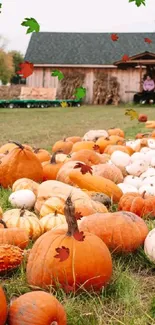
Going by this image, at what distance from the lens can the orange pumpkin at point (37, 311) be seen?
220cm

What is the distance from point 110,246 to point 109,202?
113cm

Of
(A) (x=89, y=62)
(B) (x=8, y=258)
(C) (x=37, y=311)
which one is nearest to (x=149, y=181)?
(B) (x=8, y=258)

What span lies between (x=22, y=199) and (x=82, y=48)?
3281cm

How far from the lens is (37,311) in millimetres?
2211

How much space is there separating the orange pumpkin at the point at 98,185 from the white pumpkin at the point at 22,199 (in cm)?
48

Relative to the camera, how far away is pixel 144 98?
2869 cm

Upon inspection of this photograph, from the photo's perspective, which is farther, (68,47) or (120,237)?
(68,47)

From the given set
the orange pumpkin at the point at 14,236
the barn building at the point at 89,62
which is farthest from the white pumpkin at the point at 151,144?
the barn building at the point at 89,62

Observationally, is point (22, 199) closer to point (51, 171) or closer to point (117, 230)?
point (51, 171)

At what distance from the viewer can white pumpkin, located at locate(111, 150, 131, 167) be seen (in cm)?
580

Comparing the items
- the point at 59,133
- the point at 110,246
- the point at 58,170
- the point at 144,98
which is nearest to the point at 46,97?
the point at 144,98

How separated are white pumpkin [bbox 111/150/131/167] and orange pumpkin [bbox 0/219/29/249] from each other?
254 centimetres

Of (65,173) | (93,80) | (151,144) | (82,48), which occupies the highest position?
(82,48)

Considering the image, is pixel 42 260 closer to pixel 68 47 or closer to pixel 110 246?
pixel 110 246
